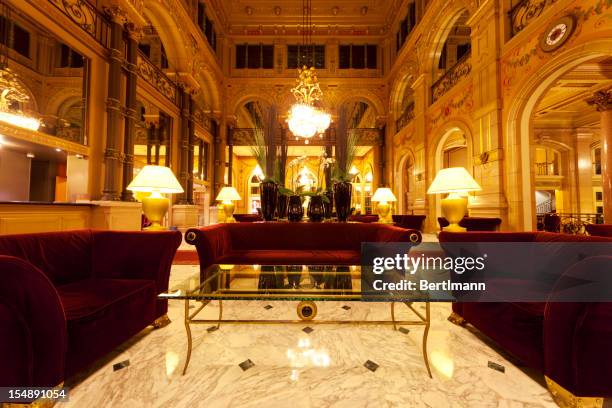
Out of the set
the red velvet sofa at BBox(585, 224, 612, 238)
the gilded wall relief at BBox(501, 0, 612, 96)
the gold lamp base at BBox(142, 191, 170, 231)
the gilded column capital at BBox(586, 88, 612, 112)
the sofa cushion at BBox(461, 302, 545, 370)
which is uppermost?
the gilded column capital at BBox(586, 88, 612, 112)

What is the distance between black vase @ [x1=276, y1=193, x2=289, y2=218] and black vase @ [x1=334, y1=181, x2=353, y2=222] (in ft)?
2.16

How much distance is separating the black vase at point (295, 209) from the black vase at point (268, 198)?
0.21 meters

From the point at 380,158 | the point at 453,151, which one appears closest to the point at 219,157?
the point at 380,158

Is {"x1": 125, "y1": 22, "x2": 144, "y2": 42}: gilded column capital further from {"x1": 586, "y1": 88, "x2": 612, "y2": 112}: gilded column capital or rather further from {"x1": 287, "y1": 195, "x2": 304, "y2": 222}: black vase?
{"x1": 586, "y1": 88, "x2": 612, "y2": 112}: gilded column capital

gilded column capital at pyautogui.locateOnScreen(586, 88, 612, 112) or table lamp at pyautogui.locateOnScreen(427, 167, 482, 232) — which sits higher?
gilded column capital at pyautogui.locateOnScreen(586, 88, 612, 112)

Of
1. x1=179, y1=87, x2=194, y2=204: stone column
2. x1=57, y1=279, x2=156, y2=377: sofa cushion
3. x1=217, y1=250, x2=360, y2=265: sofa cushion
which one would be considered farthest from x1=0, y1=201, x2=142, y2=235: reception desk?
x1=179, y1=87, x2=194, y2=204: stone column

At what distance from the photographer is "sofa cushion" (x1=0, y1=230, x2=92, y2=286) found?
61.9 inches

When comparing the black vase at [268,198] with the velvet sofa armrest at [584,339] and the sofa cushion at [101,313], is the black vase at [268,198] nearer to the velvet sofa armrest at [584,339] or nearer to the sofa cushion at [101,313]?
the sofa cushion at [101,313]

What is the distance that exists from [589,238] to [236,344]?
8.10 feet

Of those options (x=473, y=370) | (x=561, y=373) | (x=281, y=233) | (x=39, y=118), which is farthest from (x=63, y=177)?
(x=561, y=373)

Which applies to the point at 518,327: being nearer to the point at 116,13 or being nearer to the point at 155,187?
the point at 155,187

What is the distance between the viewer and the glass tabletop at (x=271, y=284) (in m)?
1.41

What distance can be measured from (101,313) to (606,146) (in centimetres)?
1013

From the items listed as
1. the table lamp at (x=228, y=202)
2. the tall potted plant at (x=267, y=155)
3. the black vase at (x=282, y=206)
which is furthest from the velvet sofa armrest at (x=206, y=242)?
the table lamp at (x=228, y=202)
